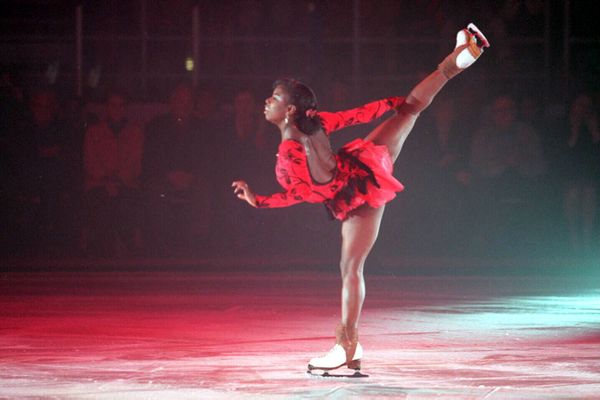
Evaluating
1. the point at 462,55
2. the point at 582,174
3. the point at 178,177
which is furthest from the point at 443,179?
the point at 462,55

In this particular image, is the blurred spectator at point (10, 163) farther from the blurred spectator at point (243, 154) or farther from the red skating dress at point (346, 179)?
the red skating dress at point (346, 179)

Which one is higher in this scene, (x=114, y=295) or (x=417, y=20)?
(x=417, y=20)

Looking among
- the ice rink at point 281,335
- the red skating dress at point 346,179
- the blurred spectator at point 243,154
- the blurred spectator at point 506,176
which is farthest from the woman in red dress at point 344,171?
the blurred spectator at point 243,154

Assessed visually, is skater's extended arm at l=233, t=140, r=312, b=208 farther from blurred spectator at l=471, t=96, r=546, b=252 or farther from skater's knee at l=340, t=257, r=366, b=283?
blurred spectator at l=471, t=96, r=546, b=252

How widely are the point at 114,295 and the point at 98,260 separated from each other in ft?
11.9

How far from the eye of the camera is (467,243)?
1661cm

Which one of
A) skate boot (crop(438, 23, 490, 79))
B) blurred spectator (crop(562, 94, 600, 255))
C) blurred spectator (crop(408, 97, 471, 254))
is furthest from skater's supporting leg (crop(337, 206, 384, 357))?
blurred spectator (crop(562, 94, 600, 255))

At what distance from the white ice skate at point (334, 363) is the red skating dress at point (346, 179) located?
2.81ft

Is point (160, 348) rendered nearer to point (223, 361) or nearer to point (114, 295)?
point (223, 361)

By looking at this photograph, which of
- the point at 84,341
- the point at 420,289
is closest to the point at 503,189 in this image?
the point at 420,289

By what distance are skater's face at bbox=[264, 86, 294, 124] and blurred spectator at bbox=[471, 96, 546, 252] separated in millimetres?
8988

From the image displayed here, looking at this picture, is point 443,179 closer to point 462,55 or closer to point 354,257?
point 462,55

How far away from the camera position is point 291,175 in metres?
7.36

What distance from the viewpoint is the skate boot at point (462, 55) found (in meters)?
7.77
